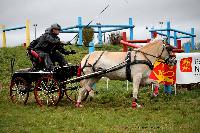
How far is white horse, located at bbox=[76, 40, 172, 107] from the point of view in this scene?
11.9 metres

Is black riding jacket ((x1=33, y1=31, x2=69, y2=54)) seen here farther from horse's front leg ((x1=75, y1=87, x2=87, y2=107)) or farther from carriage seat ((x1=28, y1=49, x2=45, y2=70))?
horse's front leg ((x1=75, y1=87, x2=87, y2=107))

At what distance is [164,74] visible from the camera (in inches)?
552

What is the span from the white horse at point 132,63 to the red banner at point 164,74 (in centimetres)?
180

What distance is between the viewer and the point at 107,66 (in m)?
12.3

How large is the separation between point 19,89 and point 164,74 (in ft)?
16.3

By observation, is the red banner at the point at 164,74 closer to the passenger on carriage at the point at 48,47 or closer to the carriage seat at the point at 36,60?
the passenger on carriage at the point at 48,47

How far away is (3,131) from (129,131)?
2749mm

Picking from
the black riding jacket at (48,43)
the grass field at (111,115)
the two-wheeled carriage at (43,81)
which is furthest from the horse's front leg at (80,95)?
the black riding jacket at (48,43)

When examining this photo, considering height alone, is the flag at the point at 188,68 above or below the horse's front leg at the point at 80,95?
above

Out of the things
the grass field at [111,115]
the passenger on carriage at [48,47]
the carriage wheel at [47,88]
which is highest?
the passenger on carriage at [48,47]

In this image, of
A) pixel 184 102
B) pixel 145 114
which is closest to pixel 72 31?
pixel 184 102

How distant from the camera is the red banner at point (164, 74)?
1398 centimetres

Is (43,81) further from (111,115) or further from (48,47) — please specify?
(111,115)

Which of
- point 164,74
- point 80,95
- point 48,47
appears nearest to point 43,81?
point 48,47
